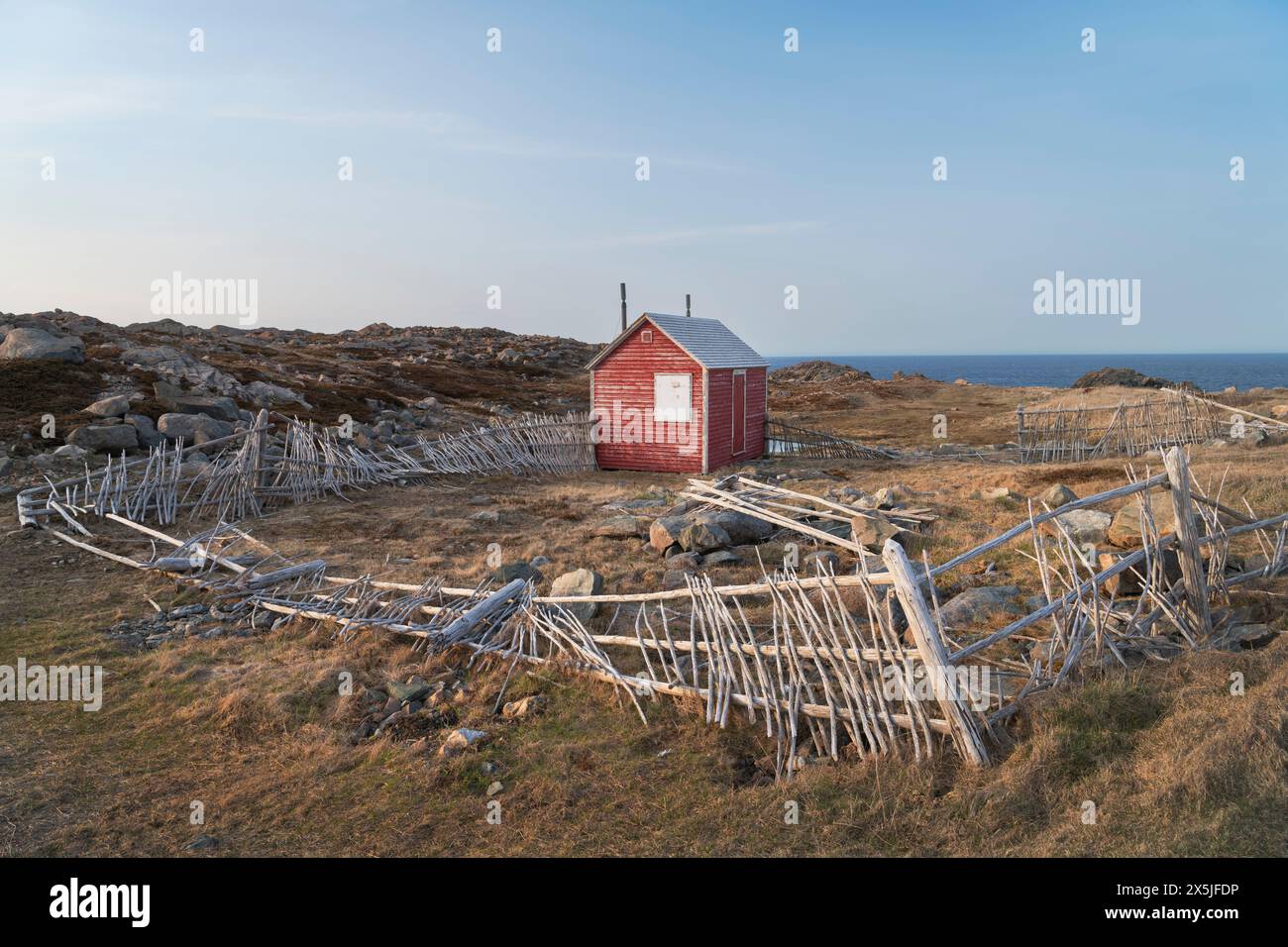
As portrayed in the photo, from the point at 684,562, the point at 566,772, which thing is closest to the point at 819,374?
the point at 684,562

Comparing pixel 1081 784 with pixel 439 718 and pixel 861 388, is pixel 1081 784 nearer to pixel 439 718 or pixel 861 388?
pixel 439 718

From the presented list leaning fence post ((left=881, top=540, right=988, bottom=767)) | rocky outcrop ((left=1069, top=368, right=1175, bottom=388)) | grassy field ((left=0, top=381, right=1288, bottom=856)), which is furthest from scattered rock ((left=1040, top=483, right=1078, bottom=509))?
rocky outcrop ((left=1069, top=368, right=1175, bottom=388))

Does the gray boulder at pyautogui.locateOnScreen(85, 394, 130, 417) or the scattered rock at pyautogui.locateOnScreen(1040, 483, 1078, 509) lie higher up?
the gray boulder at pyautogui.locateOnScreen(85, 394, 130, 417)

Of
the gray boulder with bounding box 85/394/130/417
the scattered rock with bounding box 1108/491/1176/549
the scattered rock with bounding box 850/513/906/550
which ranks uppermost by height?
the gray boulder with bounding box 85/394/130/417

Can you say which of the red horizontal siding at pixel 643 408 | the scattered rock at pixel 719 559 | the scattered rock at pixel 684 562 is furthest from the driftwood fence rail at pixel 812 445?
the scattered rock at pixel 684 562

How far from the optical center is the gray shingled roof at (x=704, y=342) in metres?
19.6

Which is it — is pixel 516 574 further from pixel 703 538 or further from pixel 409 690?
pixel 703 538

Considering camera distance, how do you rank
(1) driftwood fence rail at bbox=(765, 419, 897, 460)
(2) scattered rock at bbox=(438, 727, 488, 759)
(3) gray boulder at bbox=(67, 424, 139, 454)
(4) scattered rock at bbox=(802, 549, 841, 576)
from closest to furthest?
(2) scattered rock at bbox=(438, 727, 488, 759) < (4) scattered rock at bbox=(802, 549, 841, 576) < (3) gray boulder at bbox=(67, 424, 139, 454) < (1) driftwood fence rail at bbox=(765, 419, 897, 460)

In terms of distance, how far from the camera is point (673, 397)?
65.2ft

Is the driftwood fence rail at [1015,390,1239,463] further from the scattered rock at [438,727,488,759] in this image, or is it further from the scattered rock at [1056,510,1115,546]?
the scattered rock at [438,727,488,759]

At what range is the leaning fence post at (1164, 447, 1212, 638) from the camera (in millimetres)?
6480

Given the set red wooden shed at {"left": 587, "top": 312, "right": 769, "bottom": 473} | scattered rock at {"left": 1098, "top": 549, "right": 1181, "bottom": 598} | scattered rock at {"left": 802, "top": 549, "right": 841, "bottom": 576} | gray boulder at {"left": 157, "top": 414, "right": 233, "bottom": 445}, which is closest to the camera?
scattered rock at {"left": 1098, "top": 549, "right": 1181, "bottom": 598}

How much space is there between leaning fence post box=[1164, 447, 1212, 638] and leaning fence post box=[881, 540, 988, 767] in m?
2.61
